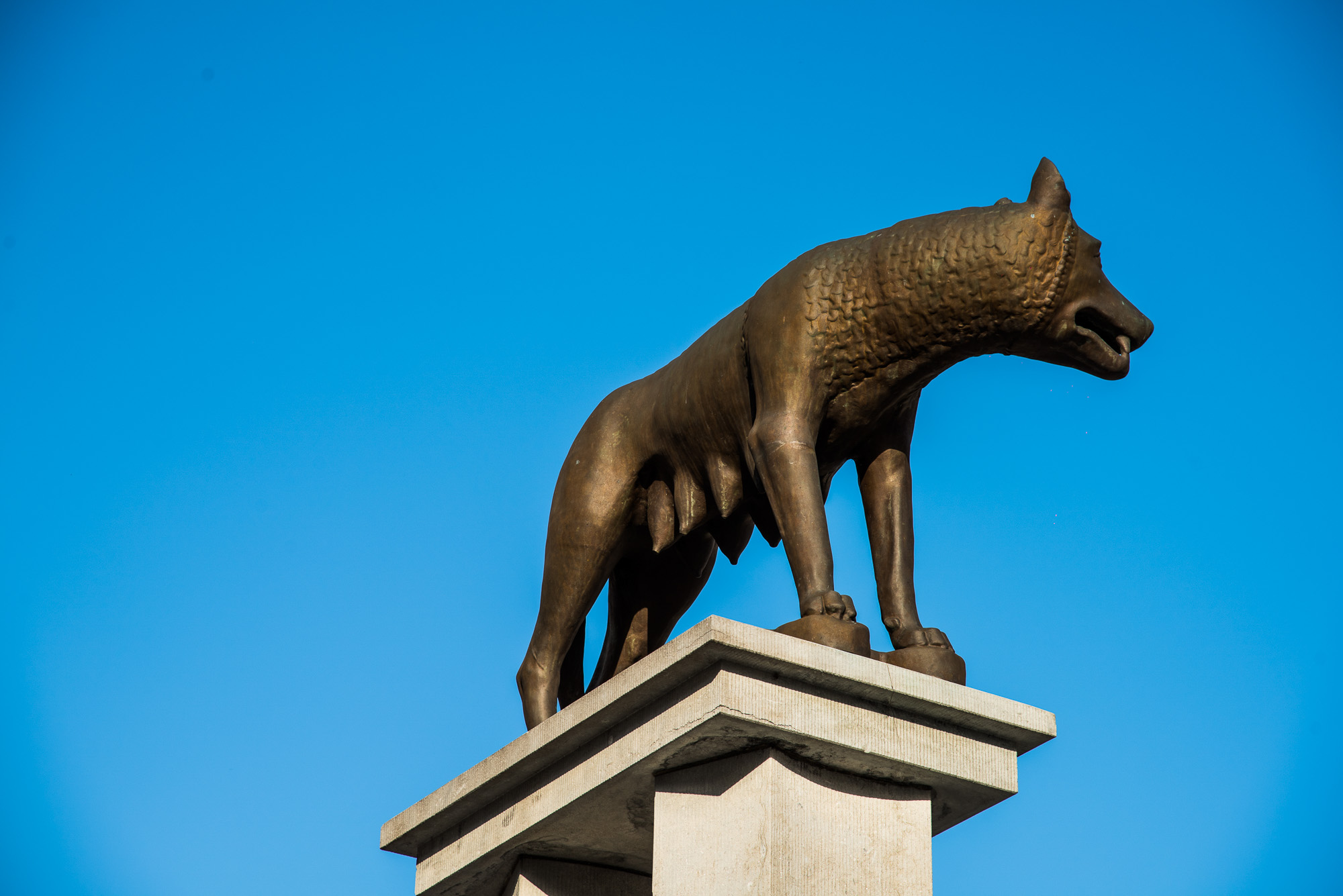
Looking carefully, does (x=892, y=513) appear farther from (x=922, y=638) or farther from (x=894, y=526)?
(x=922, y=638)

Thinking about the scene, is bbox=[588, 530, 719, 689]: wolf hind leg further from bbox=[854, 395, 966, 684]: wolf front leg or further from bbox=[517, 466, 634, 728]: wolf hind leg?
bbox=[854, 395, 966, 684]: wolf front leg

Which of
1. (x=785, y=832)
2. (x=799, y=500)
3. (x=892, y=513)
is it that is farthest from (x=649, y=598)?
(x=785, y=832)

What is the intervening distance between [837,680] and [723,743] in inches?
18.5

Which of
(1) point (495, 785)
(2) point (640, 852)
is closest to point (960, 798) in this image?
(2) point (640, 852)

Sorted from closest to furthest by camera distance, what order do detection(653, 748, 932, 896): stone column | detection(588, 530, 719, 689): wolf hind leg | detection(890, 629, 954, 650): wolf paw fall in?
detection(653, 748, 932, 896): stone column < detection(890, 629, 954, 650): wolf paw < detection(588, 530, 719, 689): wolf hind leg

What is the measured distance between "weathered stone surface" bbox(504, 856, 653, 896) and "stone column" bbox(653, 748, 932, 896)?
0.78m

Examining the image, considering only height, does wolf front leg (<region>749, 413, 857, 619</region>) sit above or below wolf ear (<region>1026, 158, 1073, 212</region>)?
below

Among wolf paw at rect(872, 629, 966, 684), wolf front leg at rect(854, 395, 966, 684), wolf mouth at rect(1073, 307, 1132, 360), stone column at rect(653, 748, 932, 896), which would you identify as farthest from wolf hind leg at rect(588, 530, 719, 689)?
wolf mouth at rect(1073, 307, 1132, 360)

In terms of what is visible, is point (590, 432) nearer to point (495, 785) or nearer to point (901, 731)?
point (495, 785)

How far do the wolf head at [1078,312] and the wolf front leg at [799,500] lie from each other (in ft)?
3.26

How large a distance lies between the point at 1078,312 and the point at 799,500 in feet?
4.55

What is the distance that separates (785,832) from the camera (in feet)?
18.0

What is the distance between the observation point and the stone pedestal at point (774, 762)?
18.0 feet

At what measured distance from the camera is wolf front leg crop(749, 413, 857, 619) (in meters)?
6.07
